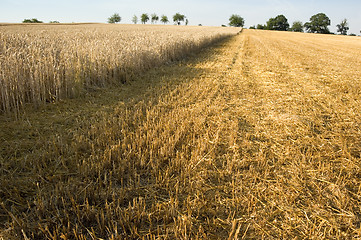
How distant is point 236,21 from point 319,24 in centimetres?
3808

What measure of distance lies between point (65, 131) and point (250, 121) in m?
3.39

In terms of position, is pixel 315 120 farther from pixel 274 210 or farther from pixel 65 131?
pixel 65 131

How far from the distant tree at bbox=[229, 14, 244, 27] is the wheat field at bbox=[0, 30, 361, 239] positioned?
401ft

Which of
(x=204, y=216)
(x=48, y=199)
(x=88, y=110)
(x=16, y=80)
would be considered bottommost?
(x=204, y=216)

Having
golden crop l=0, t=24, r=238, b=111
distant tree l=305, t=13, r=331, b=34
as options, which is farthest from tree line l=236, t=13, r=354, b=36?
golden crop l=0, t=24, r=238, b=111

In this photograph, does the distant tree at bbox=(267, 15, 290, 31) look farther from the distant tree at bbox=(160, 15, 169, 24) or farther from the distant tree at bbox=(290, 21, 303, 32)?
the distant tree at bbox=(160, 15, 169, 24)

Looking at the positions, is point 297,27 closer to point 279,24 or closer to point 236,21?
point 279,24

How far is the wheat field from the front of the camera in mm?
1981

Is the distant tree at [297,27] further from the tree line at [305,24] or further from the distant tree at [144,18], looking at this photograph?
the distant tree at [144,18]

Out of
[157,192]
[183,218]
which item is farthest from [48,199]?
[183,218]

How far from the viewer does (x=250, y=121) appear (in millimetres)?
4309

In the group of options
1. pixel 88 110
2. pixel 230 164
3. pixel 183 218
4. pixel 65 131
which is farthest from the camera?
pixel 88 110

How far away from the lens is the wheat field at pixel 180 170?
1981mm

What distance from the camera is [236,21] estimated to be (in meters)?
114
